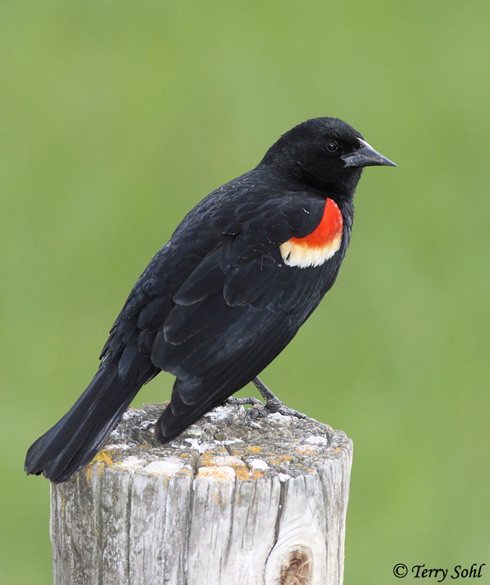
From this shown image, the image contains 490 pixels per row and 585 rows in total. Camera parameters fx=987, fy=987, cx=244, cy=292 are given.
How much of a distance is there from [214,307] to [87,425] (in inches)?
24.2

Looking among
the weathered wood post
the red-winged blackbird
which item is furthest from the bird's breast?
the weathered wood post

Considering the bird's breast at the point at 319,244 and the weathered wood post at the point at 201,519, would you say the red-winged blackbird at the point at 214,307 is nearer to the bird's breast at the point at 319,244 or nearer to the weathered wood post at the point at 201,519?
the bird's breast at the point at 319,244

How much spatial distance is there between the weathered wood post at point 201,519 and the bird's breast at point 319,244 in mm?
895

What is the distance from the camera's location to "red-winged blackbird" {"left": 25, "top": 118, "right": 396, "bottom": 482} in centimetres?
301

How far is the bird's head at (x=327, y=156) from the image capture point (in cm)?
408

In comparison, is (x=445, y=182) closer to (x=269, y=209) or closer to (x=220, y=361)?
(x=269, y=209)

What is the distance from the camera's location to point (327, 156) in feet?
13.4

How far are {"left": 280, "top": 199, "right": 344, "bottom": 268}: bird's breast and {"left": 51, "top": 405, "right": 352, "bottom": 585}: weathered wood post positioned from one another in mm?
895

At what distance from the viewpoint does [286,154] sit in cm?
414

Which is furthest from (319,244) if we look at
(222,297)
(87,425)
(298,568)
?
(298,568)

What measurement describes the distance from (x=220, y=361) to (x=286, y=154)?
128 centimetres

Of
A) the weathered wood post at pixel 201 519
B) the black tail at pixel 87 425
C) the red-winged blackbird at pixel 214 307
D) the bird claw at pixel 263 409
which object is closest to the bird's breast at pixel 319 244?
the red-winged blackbird at pixel 214 307

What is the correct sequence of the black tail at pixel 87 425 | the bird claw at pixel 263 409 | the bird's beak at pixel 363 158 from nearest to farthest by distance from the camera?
the black tail at pixel 87 425 → the bird claw at pixel 263 409 → the bird's beak at pixel 363 158

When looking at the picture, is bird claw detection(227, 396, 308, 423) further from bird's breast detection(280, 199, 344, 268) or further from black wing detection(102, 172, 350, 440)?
bird's breast detection(280, 199, 344, 268)
